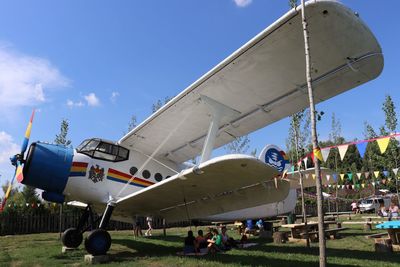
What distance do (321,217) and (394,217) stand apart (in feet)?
39.0

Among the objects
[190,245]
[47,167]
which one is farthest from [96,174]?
[190,245]

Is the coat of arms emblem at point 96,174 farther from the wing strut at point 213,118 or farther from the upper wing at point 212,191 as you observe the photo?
the wing strut at point 213,118

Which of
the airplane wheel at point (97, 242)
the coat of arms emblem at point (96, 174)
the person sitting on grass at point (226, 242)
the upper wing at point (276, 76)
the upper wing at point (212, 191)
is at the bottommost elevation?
the person sitting on grass at point (226, 242)

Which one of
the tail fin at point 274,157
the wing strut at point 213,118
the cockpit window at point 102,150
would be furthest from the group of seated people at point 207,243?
the tail fin at point 274,157

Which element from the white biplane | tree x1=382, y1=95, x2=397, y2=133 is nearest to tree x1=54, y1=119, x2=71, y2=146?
the white biplane

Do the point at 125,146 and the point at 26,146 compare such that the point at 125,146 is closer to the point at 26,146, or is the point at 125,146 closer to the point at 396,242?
the point at 26,146

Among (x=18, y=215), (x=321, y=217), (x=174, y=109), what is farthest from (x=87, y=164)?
(x=18, y=215)

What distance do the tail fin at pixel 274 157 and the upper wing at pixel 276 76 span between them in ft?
14.2

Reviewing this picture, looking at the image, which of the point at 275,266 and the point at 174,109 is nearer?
the point at 275,266

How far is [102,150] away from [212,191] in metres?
3.49

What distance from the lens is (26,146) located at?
8969mm

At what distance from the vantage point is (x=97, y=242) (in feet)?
26.0

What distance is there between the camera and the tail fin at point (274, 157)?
1416cm

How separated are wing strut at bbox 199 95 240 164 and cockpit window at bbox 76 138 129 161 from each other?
9.87ft
